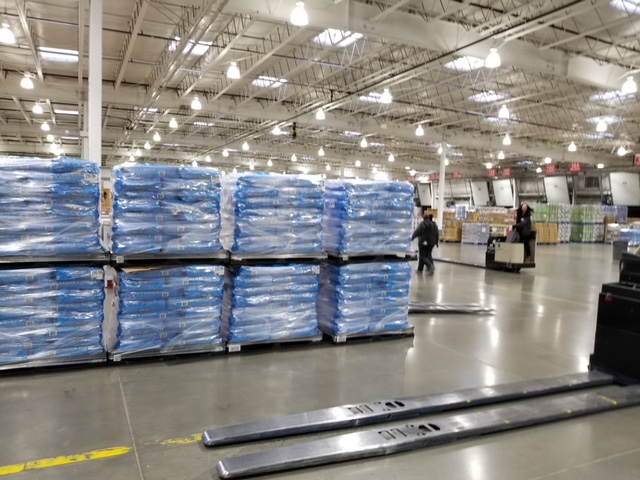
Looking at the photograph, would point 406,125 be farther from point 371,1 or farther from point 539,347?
point 539,347

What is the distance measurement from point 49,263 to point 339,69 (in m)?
12.4

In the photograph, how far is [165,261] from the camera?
5637mm

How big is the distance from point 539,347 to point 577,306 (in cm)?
363

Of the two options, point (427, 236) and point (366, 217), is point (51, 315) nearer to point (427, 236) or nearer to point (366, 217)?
point (366, 217)

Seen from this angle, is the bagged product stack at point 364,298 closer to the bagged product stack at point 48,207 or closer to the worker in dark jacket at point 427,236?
the bagged product stack at point 48,207

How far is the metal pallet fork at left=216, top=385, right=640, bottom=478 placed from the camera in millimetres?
3287

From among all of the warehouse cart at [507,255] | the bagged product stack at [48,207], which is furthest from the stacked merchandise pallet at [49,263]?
the warehouse cart at [507,255]

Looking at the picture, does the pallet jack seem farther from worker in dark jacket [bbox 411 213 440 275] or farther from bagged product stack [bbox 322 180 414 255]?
worker in dark jacket [bbox 411 213 440 275]

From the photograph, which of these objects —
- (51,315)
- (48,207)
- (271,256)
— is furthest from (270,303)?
(48,207)

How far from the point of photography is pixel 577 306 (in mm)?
9562

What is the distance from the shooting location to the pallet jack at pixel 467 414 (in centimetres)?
344

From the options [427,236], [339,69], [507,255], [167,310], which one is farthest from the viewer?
[339,69]

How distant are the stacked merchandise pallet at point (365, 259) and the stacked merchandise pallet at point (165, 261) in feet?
5.12

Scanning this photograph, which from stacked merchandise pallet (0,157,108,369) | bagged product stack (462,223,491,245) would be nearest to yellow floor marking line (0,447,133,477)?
stacked merchandise pallet (0,157,108,369)
